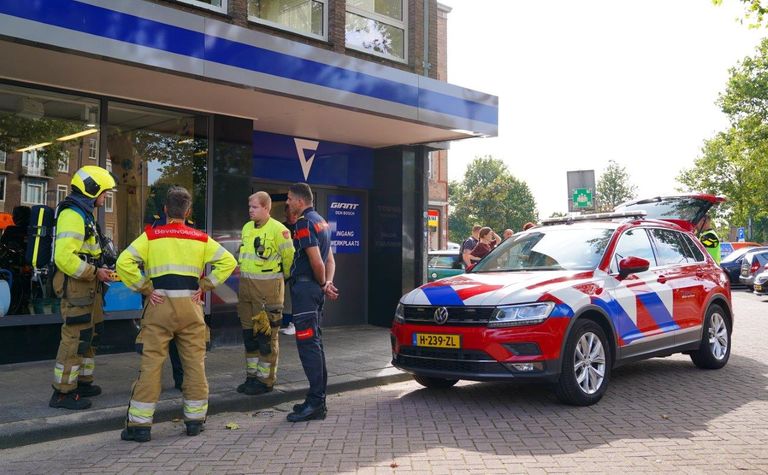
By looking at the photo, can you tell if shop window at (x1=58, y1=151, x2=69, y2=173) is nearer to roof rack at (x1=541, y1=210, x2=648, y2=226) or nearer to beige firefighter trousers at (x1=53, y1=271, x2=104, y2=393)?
beige firefighter trousers at (x1=53, y1=271, x2=104, y2=393)

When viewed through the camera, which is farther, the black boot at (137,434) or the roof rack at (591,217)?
the roof rack at (591,217)

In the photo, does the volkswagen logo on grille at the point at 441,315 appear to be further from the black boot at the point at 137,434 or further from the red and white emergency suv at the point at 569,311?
the black boot at the point at 137,434

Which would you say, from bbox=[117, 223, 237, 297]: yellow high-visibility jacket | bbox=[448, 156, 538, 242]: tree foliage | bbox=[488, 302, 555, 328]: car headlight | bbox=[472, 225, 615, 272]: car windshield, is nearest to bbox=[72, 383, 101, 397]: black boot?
bbox=[117, 223, 237, 297]: yellow high-visibility jacket

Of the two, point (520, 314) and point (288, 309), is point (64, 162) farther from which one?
point (520, 314)

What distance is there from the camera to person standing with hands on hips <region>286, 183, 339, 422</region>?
5844 mm

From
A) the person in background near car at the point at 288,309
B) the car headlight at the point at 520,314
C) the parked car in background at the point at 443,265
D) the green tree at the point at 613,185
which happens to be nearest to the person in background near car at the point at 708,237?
the parked car in background at the point at 443,265

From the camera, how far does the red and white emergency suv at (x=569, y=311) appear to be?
6.02 metres

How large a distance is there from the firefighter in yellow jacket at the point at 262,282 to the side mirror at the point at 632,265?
3270 mm

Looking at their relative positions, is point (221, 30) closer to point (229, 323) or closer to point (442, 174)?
point (229, 323)

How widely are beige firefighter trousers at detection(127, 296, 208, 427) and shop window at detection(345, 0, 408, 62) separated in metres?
7.00

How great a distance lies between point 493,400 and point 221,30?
16.0ft

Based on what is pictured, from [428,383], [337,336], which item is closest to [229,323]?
[337,336]

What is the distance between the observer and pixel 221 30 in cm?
760

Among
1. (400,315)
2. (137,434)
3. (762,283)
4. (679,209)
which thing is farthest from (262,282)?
(762,283)
